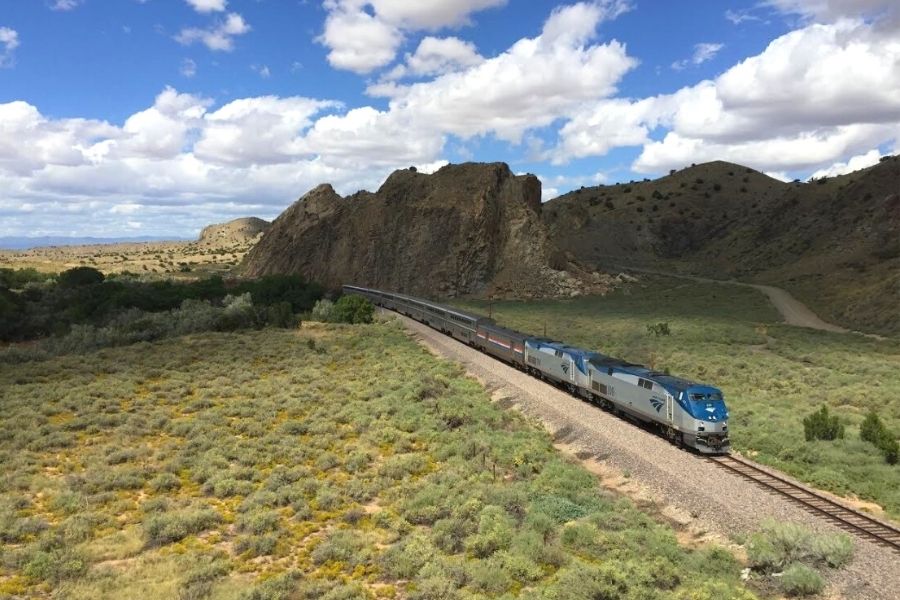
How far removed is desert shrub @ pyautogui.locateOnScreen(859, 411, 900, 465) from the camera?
778 inches

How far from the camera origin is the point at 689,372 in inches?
1340

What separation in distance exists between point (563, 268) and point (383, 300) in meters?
28.3

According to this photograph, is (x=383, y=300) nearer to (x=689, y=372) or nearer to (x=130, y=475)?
(x=689, y=372)

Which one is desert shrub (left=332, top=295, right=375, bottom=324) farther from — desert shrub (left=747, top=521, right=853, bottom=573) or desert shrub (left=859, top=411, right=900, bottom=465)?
desert shrub (left=747, top=521, right=853, bottom=573)

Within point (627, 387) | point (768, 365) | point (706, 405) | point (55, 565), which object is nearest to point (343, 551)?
point (55, 565)

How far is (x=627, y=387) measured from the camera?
24219mm

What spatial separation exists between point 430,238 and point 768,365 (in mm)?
59162

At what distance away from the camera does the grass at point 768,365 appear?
65.3ft

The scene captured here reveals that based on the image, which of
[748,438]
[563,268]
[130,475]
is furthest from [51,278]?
[748,438]

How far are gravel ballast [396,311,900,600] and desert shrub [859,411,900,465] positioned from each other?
5982mm

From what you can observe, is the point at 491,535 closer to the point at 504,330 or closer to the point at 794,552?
the point at 794,552

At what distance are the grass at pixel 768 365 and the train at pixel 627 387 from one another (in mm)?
2601

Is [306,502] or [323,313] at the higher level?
[323,313]

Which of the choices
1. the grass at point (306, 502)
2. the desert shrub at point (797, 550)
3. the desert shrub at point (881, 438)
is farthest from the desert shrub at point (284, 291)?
the desert shrub at point (797, 550)
